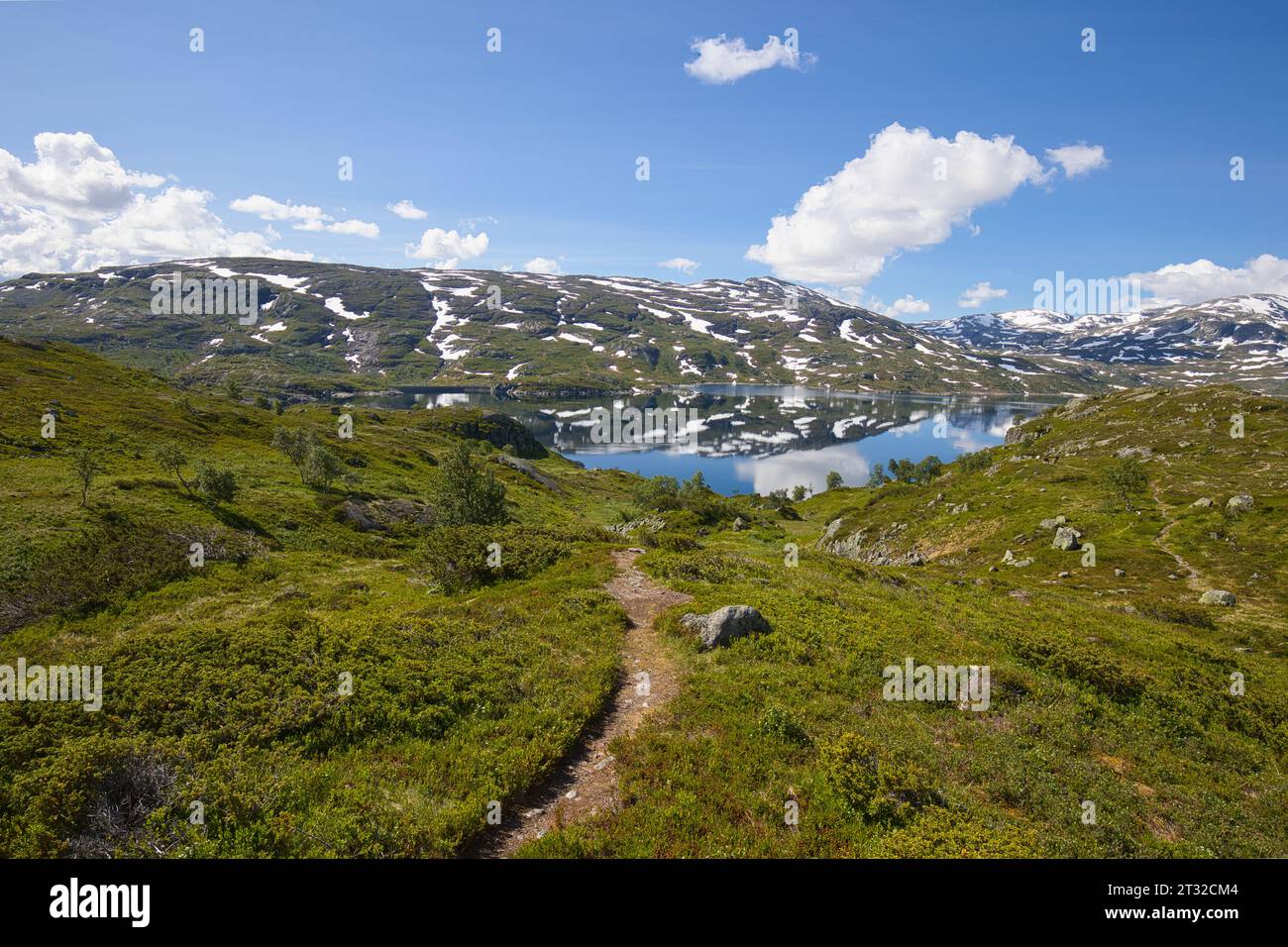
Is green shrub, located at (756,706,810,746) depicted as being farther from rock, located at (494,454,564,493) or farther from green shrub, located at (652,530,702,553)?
rock, located at (494,454,564,493)

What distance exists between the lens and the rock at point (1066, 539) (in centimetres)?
5388

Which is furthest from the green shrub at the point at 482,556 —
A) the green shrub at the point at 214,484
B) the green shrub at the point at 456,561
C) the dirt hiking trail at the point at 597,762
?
the green shrub at the point at 214,484

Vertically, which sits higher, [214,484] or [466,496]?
[214,484]

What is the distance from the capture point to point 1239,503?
56281 millimetres

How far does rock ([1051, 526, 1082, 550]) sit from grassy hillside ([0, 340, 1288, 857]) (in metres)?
7.33

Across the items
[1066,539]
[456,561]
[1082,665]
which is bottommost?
[1066,539]

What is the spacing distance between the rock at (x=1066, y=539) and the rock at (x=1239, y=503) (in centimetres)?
1714

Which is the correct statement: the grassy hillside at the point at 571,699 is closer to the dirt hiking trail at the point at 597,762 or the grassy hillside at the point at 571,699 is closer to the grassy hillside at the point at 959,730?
the grassy hillside at the point at 959,730

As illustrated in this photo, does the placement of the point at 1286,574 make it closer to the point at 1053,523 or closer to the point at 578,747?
the point at 1053,523

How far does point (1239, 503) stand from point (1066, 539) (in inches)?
821

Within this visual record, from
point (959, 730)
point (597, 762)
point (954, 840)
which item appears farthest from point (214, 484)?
point (954, 840)

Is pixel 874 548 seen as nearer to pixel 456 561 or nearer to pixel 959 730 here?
pixel 456 561

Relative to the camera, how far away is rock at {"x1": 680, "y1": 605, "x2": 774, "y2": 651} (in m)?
20.1

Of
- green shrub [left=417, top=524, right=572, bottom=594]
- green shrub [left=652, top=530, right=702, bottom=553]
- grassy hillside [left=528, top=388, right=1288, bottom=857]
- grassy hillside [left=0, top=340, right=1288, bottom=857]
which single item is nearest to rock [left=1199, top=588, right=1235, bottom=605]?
grassy hillside [left=0, top=340, right=1288, bottom=857]
